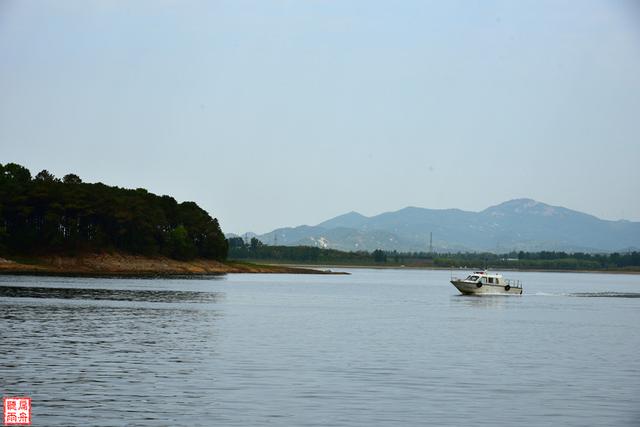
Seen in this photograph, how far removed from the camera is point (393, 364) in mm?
56750

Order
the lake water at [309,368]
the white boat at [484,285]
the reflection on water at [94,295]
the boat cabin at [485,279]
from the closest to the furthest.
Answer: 1. the lake water at [309,368]
2. the reflection on water at [94,295]
3. the white boat at [484,285]
4. the boat cabin at [485,279]

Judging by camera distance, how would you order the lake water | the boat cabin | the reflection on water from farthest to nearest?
the boat cabin
the reflection on water
the lake water

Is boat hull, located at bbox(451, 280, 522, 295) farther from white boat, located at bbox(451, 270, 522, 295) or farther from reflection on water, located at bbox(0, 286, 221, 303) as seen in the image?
reflection on water, located at bbox(0, 286, 221, 303)

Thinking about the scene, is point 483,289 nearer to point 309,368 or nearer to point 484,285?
point 484,285

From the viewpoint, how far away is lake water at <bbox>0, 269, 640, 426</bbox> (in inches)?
1578

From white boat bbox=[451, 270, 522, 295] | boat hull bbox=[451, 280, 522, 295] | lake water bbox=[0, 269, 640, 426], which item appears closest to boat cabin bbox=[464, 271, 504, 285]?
white boat bbox=[451, 270, 522, 295]

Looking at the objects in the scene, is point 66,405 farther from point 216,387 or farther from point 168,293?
point 168,293

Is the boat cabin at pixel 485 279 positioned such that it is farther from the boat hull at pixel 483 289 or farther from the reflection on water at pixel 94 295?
the reflection on water at pixel 94 295

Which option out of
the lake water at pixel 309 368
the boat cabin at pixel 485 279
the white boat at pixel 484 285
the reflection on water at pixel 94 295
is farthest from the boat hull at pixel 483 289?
the lake water at pixel 309 368

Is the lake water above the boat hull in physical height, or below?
below

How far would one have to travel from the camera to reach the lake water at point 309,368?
132 ft

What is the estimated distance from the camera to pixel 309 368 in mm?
53594

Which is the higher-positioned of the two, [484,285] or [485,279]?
[485,279]

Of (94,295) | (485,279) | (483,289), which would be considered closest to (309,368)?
(94,295)
